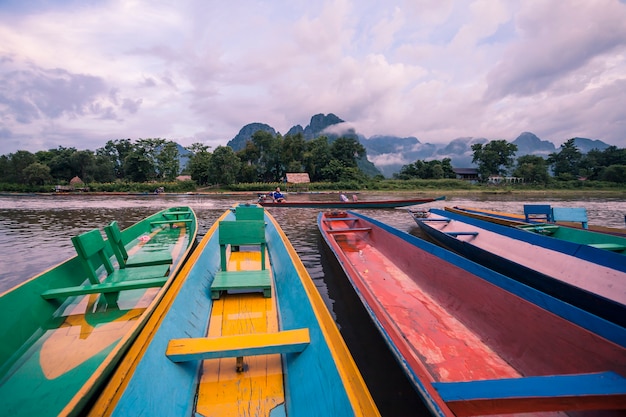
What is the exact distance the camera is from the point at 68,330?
323 centimetres

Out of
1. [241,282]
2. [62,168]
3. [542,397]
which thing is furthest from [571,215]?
[62,168]

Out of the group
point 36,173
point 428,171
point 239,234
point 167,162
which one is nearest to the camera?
point 239,234

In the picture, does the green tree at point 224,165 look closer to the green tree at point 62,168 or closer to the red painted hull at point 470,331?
the green tree at point 62,168

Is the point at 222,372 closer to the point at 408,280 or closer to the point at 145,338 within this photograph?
the point at 145,338

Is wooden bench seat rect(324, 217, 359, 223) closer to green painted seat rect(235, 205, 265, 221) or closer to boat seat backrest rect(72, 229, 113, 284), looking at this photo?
green painted seat rect(235, 205, 265, 221)

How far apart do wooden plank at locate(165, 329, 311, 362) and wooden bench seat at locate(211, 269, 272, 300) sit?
139 cm

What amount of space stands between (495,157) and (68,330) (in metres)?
64.8

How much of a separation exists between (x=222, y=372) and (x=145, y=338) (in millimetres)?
770

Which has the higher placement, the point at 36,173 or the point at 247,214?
the point at 36,173

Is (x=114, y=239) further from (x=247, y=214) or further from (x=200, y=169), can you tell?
(x=200, y=169)

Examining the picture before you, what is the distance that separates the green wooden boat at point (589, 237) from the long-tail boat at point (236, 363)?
6.54 metres

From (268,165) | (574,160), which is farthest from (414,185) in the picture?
(574,160)

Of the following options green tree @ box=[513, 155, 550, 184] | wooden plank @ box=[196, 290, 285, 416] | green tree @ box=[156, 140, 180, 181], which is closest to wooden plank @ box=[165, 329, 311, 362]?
wooden plank @ box=[196, 290, 285, 416]

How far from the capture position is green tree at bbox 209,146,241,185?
1677 inches
